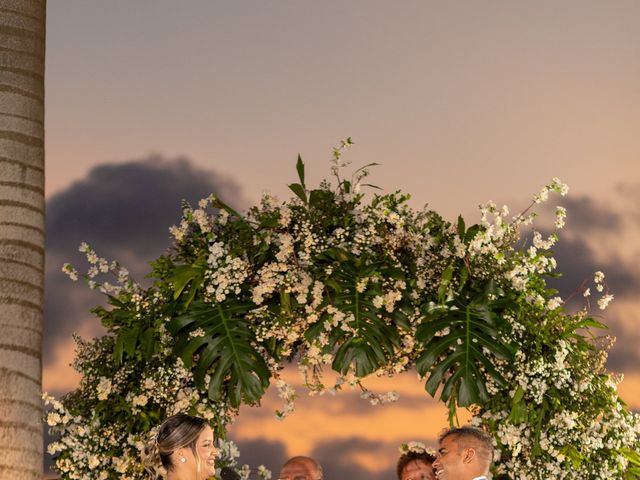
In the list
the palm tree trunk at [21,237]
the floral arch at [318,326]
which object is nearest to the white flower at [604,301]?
the floral arch at [318,326]

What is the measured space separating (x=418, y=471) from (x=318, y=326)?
54.9 inches

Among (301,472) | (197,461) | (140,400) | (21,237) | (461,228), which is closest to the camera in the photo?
(197,461)

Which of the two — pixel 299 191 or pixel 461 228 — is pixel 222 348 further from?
pixel 461 228

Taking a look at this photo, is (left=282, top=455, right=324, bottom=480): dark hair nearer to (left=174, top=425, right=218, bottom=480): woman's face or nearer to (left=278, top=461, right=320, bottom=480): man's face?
(left=278, top=461, right=320, bottom=480): man's face

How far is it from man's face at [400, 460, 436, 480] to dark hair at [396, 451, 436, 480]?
3cm

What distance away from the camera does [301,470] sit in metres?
8.90

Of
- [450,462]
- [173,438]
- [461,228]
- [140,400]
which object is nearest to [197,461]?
[173,438]

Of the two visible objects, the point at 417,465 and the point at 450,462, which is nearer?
the point at 450,462

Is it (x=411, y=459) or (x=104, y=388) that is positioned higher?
(x=104, y=388)

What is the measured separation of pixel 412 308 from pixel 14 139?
11.3ft

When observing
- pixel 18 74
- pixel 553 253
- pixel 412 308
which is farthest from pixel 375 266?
pixel 18 74

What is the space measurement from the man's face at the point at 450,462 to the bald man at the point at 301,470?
6.33ft

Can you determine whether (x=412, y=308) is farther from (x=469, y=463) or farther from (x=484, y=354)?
(x=469, y=463)

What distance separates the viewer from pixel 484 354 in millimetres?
9305
